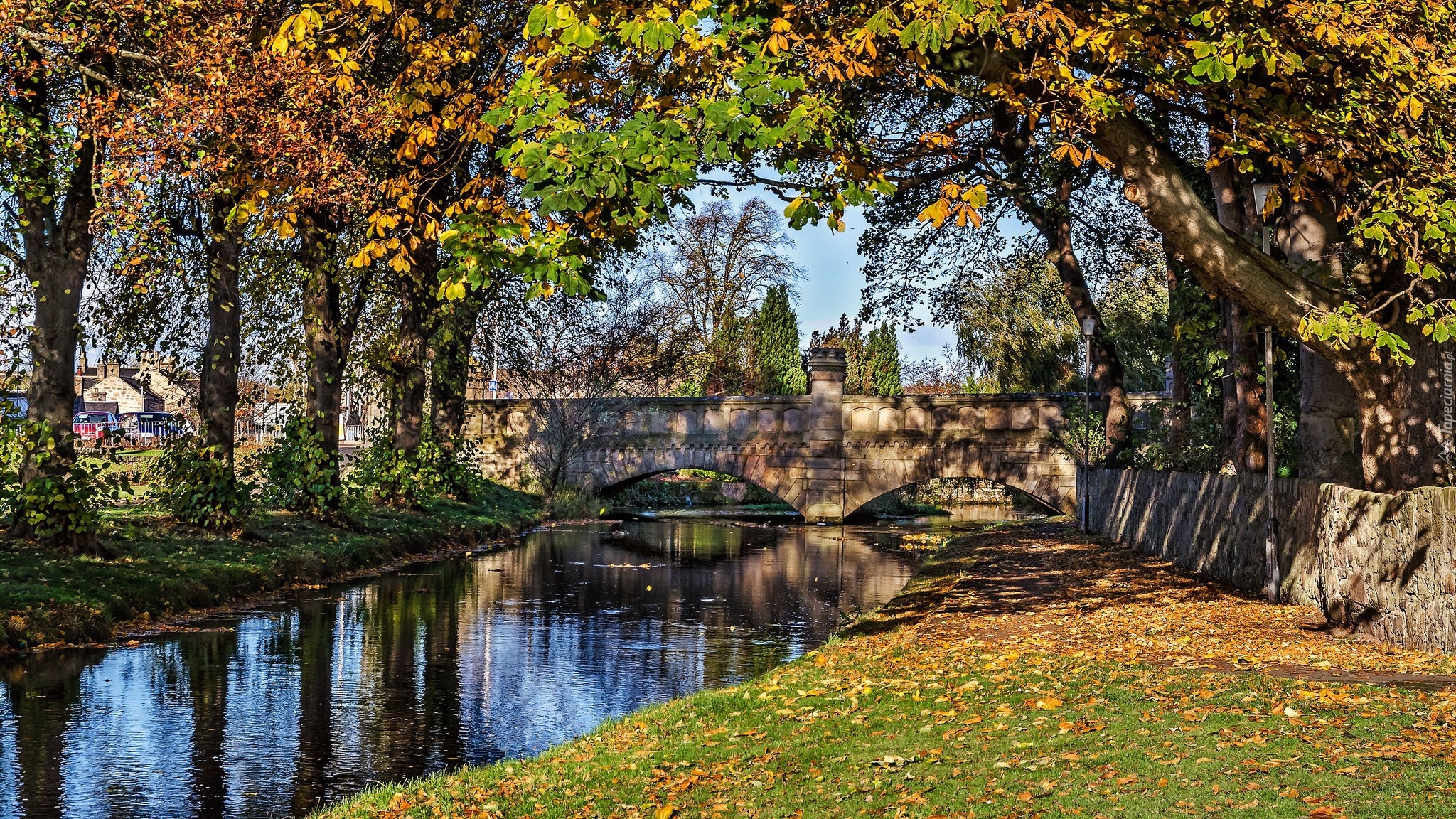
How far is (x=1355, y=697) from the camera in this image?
870cm

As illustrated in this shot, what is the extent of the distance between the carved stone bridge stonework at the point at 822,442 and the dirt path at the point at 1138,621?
51.2 ft

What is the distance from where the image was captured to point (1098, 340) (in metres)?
28.4

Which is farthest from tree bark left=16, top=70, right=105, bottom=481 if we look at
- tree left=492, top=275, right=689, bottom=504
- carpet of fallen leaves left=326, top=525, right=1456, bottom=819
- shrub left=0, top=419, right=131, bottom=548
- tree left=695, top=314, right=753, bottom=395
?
tree left=695, top=314, right=753, bottom=395

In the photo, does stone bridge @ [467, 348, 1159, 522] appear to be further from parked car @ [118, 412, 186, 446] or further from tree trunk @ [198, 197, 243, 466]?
tree trunk @ [198, 197, 243, 466]

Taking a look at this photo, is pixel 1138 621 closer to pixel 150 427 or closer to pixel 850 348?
pixel 850 348

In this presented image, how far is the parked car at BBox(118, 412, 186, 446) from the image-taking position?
2048cm

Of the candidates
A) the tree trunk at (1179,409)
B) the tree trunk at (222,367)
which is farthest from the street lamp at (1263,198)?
the tree trunk at (222,367)

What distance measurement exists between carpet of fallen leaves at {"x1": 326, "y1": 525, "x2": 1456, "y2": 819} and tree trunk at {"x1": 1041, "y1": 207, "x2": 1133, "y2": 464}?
14923 millimetres

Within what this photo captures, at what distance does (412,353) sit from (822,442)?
15.9m

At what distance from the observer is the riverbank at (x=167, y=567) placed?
13.9m

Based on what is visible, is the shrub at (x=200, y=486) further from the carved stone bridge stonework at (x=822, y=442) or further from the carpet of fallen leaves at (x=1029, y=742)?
the carved stone bridge stonework at (x=822, y=442)

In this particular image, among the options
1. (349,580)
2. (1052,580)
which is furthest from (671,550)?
(1052,580)

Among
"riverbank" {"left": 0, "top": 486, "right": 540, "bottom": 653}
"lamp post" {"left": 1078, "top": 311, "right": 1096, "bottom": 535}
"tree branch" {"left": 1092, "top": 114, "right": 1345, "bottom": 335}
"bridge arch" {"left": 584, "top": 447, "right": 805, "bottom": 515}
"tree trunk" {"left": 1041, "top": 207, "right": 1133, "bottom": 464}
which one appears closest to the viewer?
"tree branch" {"left": 1092, "top": 114, "right": 1345, "bottom": 335}

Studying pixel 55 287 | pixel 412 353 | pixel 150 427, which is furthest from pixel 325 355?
pixel 150 427
